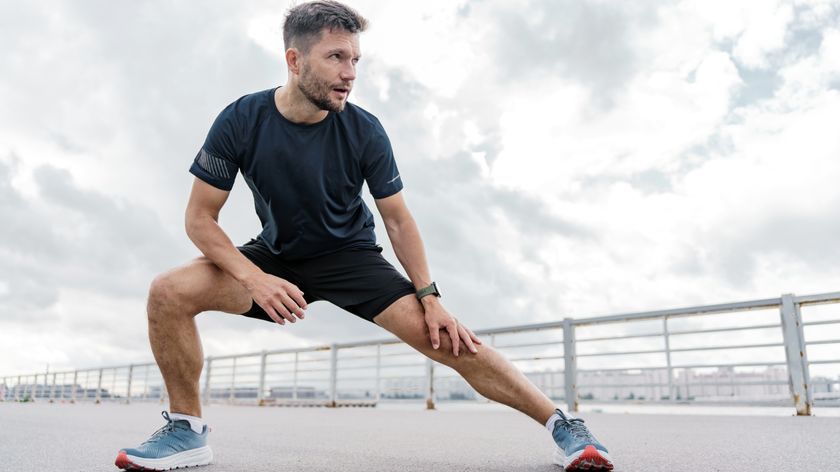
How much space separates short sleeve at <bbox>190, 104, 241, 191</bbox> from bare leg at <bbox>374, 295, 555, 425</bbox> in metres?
0.58

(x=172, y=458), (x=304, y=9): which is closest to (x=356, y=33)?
(x=304, y=9)

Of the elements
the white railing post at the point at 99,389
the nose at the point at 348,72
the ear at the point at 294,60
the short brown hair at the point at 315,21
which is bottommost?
the white railing post at the point at 99,389

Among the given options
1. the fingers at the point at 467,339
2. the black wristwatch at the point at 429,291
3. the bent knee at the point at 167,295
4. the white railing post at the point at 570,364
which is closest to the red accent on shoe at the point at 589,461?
the fingers at the point at 467,339

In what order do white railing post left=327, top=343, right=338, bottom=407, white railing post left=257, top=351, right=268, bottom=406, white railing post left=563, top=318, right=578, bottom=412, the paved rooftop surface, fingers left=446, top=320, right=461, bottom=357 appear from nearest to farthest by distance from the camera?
fingers left=446, top=320, right=461, bottom=357 < the paved rooftop surface < white railing post left=563, top=318, right=578, bottom=412 < white railing post left=327, top=343, right=338, bottom=407 < white railing post left=257, top=351, right=268, bottom=406

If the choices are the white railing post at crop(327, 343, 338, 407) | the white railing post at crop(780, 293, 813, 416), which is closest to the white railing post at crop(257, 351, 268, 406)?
the white railing post at crop(327, 343, 338, 407)

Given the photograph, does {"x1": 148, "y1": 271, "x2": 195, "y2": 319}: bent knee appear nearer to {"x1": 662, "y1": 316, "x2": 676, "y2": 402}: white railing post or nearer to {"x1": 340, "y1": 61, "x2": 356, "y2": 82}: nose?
{"x1": 340, "y1": 61, "x2": 356, "y2": 82}: nose

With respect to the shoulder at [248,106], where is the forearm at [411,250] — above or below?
below

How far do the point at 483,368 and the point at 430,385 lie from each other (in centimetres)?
550

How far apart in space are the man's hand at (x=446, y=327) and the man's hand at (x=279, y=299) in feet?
1.07

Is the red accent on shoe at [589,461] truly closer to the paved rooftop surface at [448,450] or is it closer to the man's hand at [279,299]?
the paved rooftop surface at [448,450]

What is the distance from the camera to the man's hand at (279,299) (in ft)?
5.00

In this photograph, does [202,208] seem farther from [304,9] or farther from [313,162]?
[304,9]

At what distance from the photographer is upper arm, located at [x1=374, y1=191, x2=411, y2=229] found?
180cm

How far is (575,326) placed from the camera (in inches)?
241
